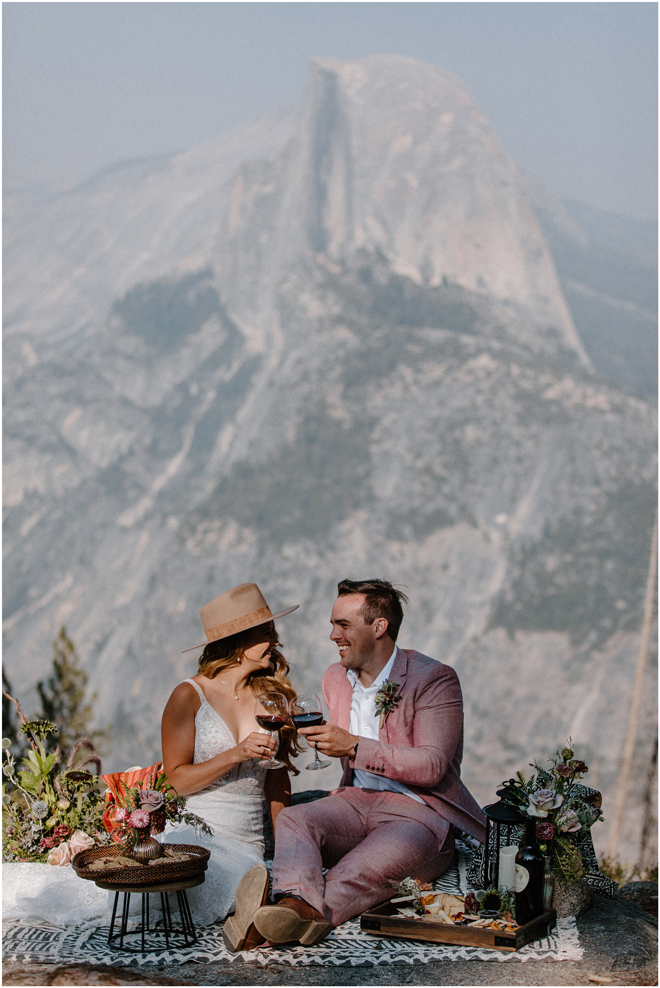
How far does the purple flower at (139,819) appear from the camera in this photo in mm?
4105

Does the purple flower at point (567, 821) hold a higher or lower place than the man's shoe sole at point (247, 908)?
higher

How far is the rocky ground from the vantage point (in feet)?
12.5

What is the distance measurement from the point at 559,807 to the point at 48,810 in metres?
2.76

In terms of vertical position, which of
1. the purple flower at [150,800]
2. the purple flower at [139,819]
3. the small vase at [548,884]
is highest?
the purple flower at [150,800]

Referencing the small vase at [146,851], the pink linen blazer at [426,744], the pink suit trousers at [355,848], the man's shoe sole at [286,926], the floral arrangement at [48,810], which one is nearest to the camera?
the man's shoe sole at [286,926]

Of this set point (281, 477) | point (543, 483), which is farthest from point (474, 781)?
point (281, 477)

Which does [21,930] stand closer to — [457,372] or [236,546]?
[236,546]

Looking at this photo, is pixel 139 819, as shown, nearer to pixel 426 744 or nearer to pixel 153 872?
pixel 153 872

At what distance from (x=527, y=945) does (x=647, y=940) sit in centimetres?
56

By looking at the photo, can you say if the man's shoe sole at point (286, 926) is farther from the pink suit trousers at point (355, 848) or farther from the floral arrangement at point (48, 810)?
the floral arrangement at point (48, 810)

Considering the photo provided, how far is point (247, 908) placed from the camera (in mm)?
4070

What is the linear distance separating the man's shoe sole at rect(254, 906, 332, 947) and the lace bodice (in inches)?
31.4

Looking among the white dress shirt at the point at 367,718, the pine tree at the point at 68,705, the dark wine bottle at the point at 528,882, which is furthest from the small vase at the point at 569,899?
the pine tree at the point at 68,705

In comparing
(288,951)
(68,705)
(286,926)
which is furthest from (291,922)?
(68,705)
